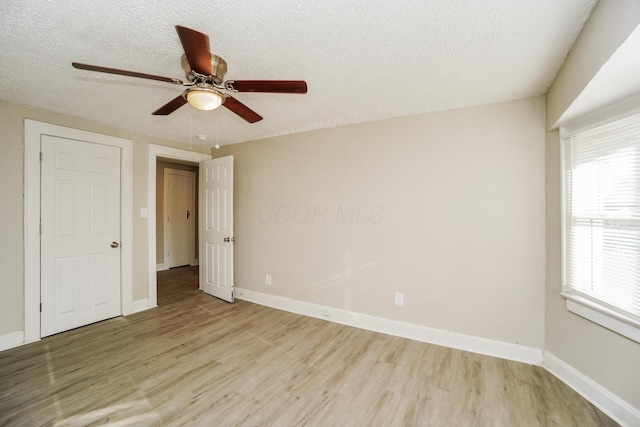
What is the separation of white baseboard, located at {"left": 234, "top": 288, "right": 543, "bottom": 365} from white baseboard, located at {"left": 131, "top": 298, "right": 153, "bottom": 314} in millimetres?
1356

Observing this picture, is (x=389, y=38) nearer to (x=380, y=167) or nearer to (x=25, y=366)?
(x=380, y=167)

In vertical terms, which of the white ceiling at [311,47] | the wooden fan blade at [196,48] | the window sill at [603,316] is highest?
the white ceiling at [311,47]

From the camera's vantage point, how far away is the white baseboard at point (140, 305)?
3193mm

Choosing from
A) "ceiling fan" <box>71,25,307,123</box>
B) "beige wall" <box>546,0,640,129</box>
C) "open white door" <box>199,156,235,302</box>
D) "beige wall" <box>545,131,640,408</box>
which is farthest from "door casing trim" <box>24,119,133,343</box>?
"beige wall" <box>545,131,640,408</box>

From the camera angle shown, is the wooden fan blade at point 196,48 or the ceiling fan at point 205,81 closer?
the wooden fan blade at point 196,48

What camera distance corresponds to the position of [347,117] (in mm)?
2715

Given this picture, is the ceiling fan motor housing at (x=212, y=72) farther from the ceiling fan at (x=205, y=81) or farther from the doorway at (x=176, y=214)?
the doorway at (x=176, y=214)

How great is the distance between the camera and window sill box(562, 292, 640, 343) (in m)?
1.50

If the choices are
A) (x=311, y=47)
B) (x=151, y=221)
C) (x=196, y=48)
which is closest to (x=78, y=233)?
(x=151, y=221)

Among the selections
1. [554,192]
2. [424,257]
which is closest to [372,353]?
[424,257]

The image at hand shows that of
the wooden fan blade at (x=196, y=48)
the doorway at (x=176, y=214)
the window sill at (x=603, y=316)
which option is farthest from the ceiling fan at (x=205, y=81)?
the doorway at (x=176, y=214)

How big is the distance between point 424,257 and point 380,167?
1070 mm

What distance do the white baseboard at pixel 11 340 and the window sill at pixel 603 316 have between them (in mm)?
4868

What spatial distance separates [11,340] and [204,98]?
121 inches
